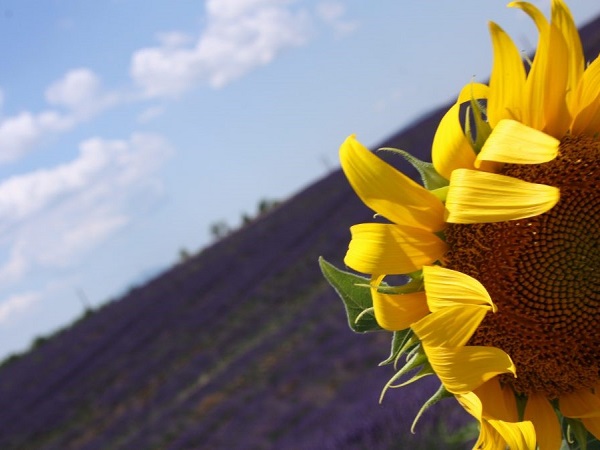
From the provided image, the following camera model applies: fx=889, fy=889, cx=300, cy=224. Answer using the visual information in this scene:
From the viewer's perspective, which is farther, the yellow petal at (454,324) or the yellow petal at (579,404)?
the yellow petal at (579,404)

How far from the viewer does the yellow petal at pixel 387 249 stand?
116 cm

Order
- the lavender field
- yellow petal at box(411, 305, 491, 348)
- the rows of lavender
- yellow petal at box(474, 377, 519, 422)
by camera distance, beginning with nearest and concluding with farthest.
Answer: yellow petal at box(411, 305, 491, 348)
yellow petal at box(474, 377, 519, 422)
the lavender field
the rows of lavender

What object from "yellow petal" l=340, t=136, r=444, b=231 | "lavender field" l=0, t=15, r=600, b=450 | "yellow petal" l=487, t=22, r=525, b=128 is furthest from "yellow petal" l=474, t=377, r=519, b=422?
"lavender field" l=0, t=15, r=600, b=450

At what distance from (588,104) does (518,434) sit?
1.55 ft

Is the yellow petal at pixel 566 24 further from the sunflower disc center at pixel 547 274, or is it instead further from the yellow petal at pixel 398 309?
the yellow petal at pixel 398 309

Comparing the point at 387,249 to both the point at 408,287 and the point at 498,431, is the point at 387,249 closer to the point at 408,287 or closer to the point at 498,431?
the point at 408,287

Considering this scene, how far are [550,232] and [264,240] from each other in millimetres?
22264

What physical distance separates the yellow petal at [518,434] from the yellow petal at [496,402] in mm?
44

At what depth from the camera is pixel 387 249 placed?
1.18 m

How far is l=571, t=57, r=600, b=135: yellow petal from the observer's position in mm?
1231

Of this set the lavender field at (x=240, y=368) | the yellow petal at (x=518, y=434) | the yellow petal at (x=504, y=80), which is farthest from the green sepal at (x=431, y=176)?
the lavender field at (x=240, y=368)

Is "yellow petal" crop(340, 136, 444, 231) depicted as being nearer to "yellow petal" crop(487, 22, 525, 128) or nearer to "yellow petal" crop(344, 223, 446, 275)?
"yellow petal" crop(344, 223, 446, 275)

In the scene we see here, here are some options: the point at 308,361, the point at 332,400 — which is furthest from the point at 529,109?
the point at 308,361

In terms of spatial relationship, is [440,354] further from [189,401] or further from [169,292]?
[169,292]
